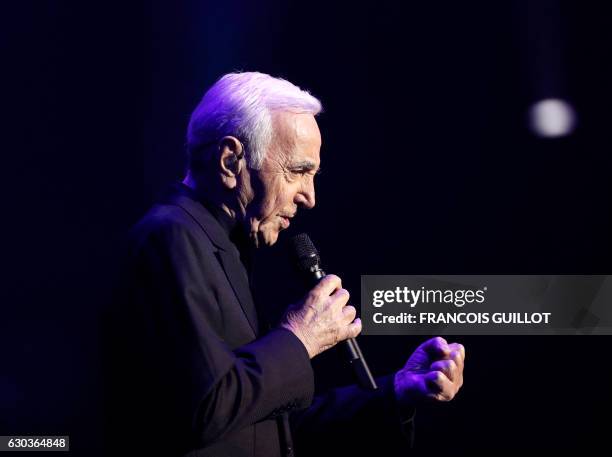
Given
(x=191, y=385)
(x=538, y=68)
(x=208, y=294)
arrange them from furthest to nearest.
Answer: (x=538, y=68), (x=208, y=294), (x=191, y=385)

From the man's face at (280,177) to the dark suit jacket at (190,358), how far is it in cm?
13

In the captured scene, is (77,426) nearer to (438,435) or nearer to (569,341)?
(438,435)

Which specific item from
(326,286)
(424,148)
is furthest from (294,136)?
(424,148)

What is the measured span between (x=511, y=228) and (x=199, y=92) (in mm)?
1319

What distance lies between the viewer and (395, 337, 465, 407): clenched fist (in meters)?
1.38

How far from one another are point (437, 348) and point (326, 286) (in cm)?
37

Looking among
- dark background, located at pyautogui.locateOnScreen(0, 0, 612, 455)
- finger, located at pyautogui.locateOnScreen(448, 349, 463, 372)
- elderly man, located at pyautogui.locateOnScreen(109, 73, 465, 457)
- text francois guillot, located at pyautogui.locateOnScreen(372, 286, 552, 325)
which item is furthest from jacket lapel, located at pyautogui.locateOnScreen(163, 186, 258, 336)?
text francois guillot, located at pyautogui.locateOnScreen(372, 286, 552, 325)

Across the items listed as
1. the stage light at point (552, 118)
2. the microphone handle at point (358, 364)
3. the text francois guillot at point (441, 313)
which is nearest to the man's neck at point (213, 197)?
the microphone handle at point (358, 364)

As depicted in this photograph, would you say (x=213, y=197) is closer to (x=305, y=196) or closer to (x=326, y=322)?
(x=305, y=196)

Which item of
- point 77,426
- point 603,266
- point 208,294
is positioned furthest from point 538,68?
point 77,426

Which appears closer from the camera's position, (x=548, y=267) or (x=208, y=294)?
(x=208, y=294)

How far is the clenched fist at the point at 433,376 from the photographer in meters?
1.38

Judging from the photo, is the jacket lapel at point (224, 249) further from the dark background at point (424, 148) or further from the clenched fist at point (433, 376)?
the dark background at point (424, 148)

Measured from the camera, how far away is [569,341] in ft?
8.09
